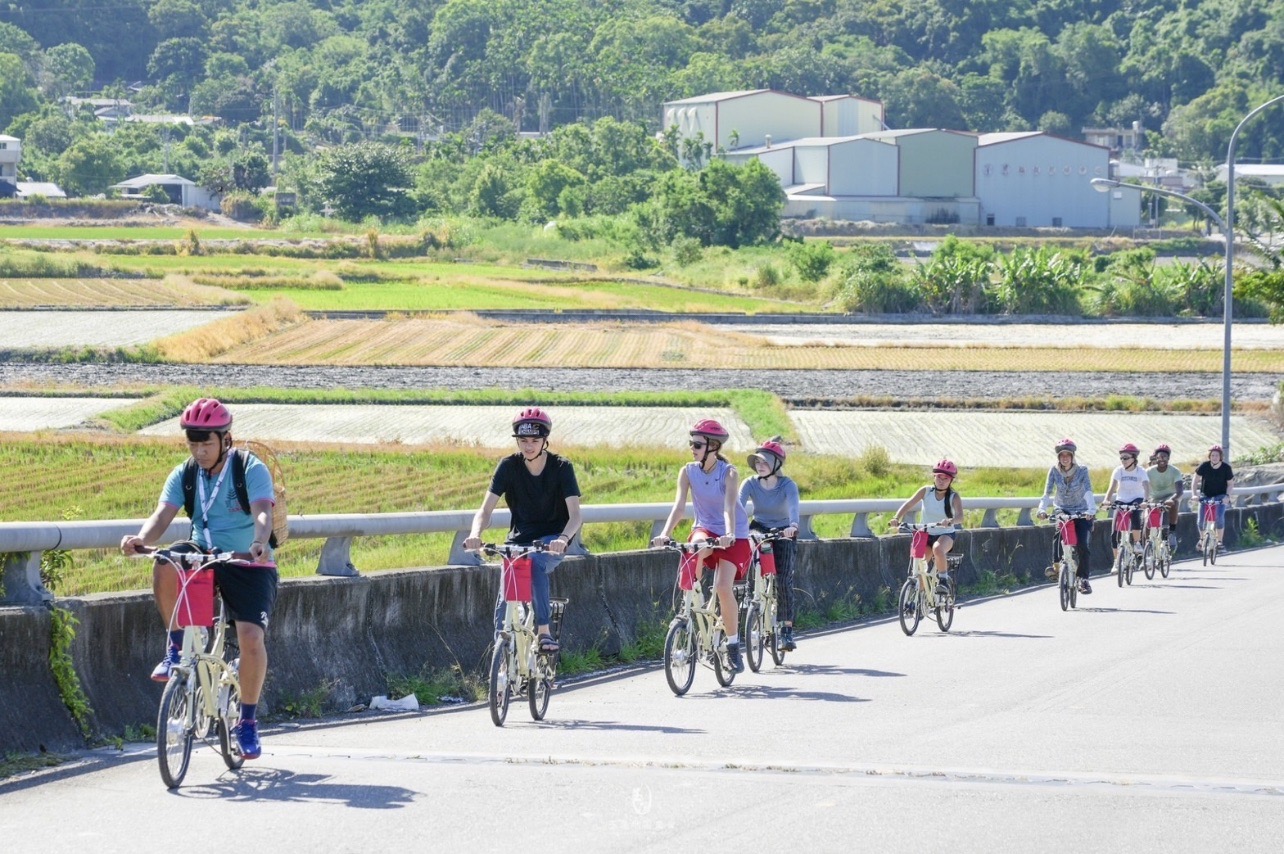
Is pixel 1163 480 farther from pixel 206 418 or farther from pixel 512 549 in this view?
pixel 206 418

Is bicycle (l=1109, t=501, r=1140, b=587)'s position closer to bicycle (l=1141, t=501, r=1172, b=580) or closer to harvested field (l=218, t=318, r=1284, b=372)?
bicycle (l=1141, t=501, r=1172, b=580)

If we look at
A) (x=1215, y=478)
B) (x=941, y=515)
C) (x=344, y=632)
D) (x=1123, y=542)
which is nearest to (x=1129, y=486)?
(x=1123, y=542)

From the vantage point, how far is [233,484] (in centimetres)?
944

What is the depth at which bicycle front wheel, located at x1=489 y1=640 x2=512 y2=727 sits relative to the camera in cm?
1151

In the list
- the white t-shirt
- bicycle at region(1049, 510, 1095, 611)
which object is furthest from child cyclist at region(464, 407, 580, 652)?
the white t-shirt

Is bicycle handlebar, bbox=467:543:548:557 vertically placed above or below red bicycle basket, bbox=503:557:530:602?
above

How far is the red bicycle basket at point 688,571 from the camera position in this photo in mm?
A: 13352

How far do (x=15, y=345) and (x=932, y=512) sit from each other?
5655 cm

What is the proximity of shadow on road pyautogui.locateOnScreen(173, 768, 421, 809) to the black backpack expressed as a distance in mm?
1128

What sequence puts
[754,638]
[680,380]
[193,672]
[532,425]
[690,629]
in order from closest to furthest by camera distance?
[193,672] → [532,425] → [690,629] → [754,638] → [680,380]

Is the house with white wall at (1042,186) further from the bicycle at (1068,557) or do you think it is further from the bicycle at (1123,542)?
the bicycle at (1068,557)

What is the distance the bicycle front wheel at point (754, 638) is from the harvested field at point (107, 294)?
7489cm

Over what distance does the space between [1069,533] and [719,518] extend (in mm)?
9080

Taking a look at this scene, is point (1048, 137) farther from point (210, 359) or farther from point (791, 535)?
point (791, 535)
